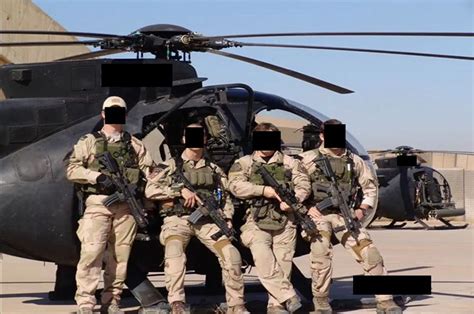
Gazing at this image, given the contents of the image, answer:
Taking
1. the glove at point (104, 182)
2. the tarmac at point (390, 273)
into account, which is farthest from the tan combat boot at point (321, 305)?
the glove at point (104, 182)

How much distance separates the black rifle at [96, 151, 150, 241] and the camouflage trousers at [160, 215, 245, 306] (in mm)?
269

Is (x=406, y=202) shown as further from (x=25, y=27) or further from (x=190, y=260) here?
(x=190, y=260)

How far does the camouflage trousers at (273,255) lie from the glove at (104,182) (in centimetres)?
122

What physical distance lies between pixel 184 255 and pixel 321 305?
1337 mm

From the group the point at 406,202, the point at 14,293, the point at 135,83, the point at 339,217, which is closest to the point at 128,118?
the point at 135,83

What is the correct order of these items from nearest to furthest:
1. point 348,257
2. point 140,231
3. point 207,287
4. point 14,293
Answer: point 140,231 < point 207,287 < point 14,293 < point 348,257

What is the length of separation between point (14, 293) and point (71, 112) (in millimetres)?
2937

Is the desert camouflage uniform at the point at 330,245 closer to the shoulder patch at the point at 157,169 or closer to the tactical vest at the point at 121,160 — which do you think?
the shoulder patch at the point at 157,169

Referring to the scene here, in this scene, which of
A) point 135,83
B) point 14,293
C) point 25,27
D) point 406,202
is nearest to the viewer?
point 135,83

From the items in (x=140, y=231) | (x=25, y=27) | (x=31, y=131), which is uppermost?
(x=25, y=27)

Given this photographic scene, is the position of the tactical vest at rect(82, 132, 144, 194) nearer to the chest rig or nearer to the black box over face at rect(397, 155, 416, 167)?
the chest rig

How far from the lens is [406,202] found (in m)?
19.0

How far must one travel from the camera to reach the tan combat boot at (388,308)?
836 centimetres

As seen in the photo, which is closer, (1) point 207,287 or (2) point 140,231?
(2) point 140,231
